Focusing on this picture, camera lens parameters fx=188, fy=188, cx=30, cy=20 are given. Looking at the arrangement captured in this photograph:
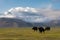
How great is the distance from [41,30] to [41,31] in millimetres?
311

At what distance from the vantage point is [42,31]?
183 ft

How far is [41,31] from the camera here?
2159 inches

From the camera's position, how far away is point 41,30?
54.8m

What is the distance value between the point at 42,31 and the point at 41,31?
944mm

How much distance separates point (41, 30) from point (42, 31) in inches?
42.9
